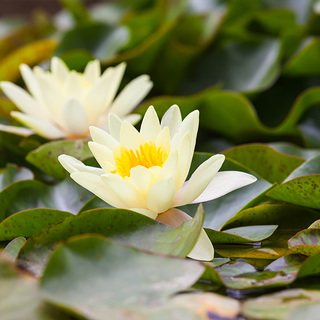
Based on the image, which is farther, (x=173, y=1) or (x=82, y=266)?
(x=173, y=1)

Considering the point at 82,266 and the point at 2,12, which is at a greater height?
the point at 2,12

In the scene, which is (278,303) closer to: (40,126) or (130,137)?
(130,137)

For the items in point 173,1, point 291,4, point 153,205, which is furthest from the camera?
point 291,4

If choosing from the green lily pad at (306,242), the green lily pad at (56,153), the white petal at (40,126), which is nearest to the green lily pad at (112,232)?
the green lily pad at (306,242)

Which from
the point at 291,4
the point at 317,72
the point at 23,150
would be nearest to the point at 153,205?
the point at 23,150

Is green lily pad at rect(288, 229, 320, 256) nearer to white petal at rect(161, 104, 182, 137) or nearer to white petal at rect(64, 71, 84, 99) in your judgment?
white petal at rect(161, 104, 182, 137)

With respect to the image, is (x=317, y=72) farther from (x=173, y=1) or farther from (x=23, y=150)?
(x=23, y=150)
